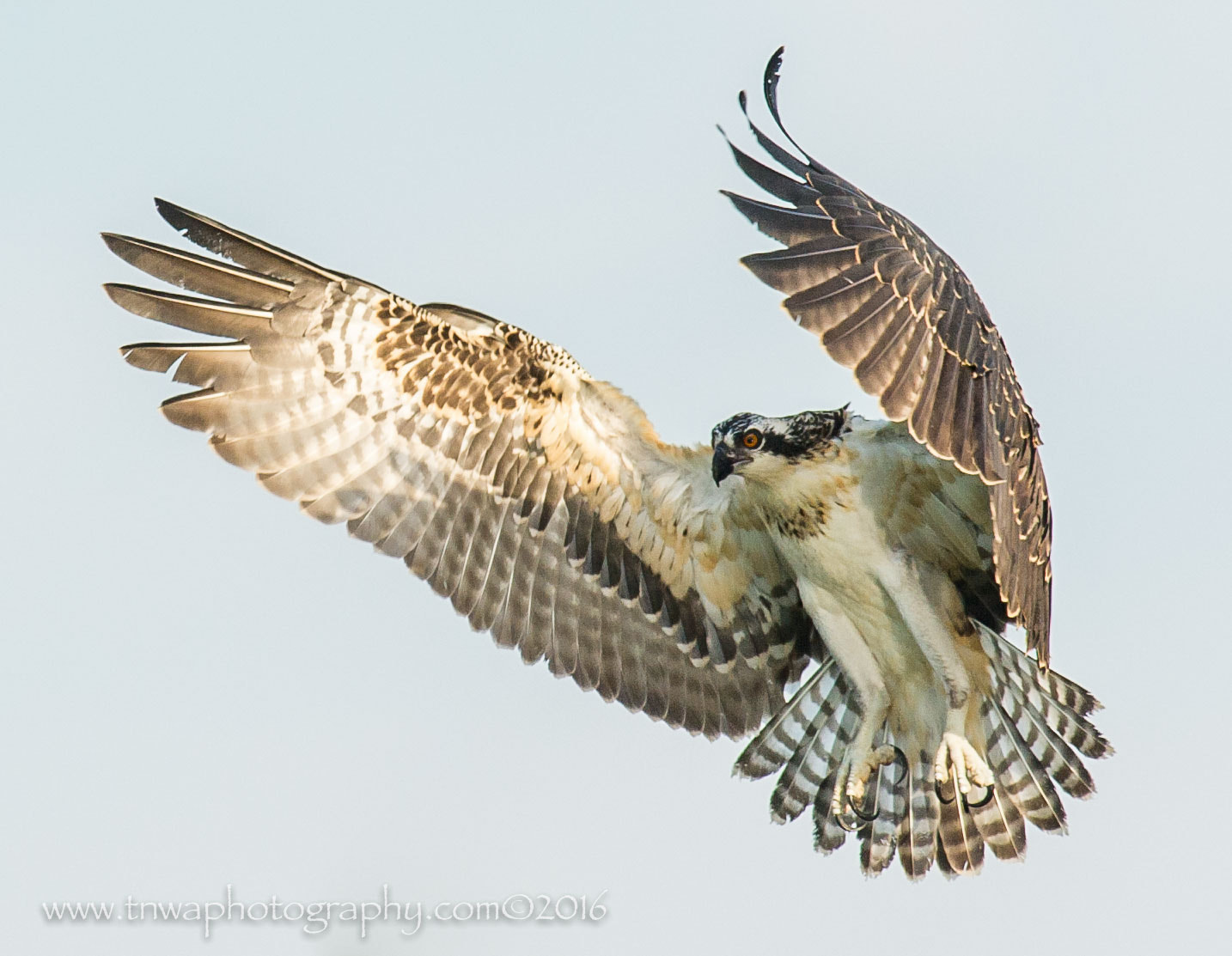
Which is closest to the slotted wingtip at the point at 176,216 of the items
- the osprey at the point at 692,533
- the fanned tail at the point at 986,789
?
the osprey at the point at 692,533

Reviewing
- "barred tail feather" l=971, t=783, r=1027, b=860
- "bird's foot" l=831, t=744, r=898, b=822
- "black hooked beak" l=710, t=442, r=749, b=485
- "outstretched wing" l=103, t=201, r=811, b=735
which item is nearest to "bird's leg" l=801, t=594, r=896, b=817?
"bird's foot" l=831, t=744, r=898, b=822

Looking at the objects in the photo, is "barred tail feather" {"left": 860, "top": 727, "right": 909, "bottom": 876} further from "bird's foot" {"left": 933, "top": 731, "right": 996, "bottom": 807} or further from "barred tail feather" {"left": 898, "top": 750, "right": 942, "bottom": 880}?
"bird's foot" {"left": 933, "top": 731, "right": 996, "bottom": 807}

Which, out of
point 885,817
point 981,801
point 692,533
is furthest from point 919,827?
point 692,533

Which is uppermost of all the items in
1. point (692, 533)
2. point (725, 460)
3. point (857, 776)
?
point (725, 460)

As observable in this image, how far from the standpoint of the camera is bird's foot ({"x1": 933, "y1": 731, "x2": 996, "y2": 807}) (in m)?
8.90

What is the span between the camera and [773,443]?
8.41 metres

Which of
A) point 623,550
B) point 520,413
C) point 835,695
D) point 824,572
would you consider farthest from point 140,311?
point 835,695

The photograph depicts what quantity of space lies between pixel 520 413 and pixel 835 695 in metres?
2.44

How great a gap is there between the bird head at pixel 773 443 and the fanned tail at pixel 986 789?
1.49m

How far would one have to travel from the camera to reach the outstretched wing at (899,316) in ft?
20.3

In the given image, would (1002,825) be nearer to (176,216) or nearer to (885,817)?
(885,817)

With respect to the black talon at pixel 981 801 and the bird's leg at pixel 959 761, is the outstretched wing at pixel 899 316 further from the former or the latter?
the black talon at pixel 981 801

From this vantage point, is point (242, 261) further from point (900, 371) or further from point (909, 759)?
point (909, 759)

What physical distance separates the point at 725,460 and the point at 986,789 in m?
2.39
